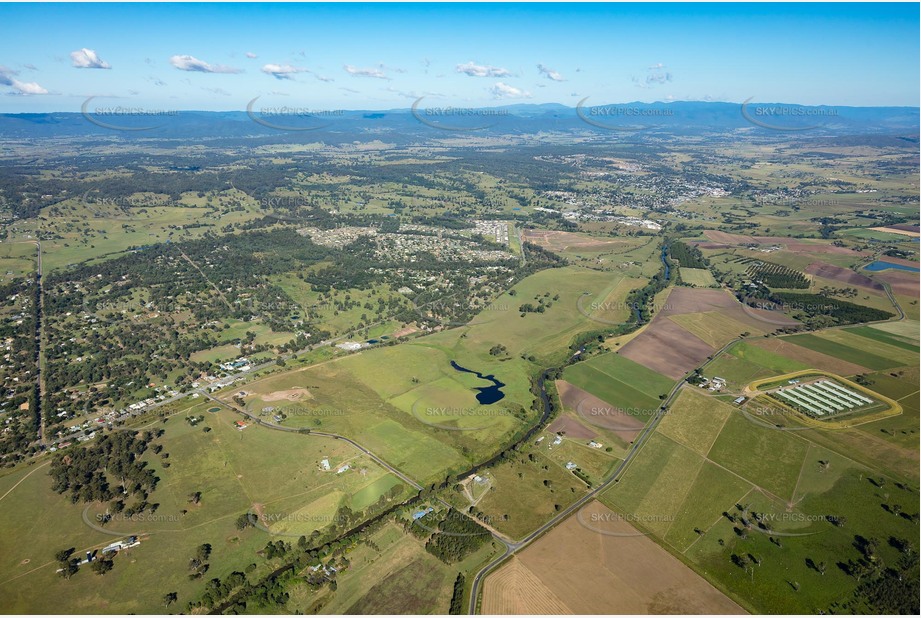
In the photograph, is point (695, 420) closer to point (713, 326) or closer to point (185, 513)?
point (713, 326)

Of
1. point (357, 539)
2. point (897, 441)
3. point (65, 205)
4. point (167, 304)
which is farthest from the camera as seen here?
point (65, 205)

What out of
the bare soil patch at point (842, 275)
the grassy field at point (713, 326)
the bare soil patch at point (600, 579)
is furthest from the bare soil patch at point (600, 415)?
the bare soil patch at point (842, 275)

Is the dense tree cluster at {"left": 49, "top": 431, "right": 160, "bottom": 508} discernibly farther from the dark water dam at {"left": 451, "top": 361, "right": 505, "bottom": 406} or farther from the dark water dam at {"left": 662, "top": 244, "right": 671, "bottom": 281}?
the dark water dam at {"left": 662, "top": 244, "right": 671, "bottom": 281}

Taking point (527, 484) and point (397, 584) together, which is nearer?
point (397, 584)

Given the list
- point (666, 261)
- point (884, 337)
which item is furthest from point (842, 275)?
point (666, 261)

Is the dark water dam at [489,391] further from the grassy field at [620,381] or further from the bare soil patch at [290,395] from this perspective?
the bare soil patch at [290,395]

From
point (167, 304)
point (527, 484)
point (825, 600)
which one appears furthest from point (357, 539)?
point (167, 304)

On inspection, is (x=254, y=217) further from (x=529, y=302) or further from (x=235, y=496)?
(x=235, y=496)
